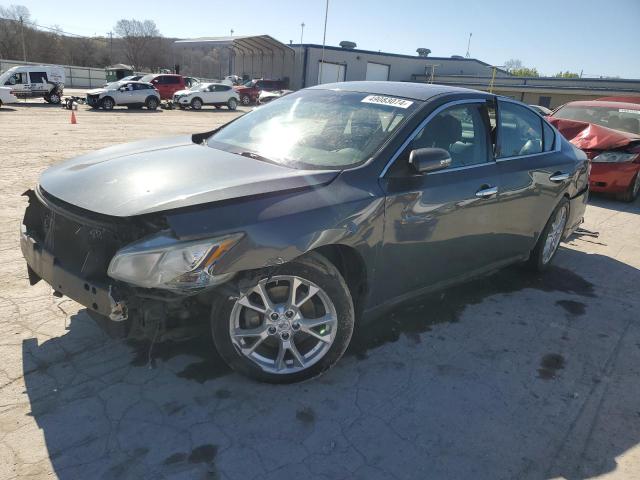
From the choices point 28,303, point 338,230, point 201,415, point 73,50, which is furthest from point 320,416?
point 73,50

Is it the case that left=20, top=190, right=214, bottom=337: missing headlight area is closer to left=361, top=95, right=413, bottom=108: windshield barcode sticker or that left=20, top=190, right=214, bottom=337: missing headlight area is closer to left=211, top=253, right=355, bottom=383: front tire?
left=211, top=253, right=355, bottom=383: front tire

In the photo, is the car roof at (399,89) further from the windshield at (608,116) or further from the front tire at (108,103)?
the front tire at (108,103)

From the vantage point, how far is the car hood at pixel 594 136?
846cm

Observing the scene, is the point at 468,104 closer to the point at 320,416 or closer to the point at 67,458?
the point at 320,416

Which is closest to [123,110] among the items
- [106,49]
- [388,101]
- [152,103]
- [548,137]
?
[152,103]

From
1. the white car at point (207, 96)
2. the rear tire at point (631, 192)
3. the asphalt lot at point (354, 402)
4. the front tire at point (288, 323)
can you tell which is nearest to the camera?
the asphalt lot at point (354, 402)

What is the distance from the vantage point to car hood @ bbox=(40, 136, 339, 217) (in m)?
2.55

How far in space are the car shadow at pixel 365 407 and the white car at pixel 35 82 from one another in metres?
26.7

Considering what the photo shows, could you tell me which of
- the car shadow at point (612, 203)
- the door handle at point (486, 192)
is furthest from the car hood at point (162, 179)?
the car shadow at point (612, 203)

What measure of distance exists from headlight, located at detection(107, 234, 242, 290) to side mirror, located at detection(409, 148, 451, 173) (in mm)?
1284

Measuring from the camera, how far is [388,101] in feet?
11.6

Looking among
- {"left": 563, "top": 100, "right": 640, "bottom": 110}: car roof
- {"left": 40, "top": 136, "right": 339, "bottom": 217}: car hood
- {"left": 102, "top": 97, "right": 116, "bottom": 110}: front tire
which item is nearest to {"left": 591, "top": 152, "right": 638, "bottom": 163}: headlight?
{"left": 563, "top": 100, "right": 640, "bottom": 110}: car roof

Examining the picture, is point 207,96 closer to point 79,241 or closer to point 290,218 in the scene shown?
point 79,241

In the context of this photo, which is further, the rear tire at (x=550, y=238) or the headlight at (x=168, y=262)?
the rear tire at (x=550, y=238)
